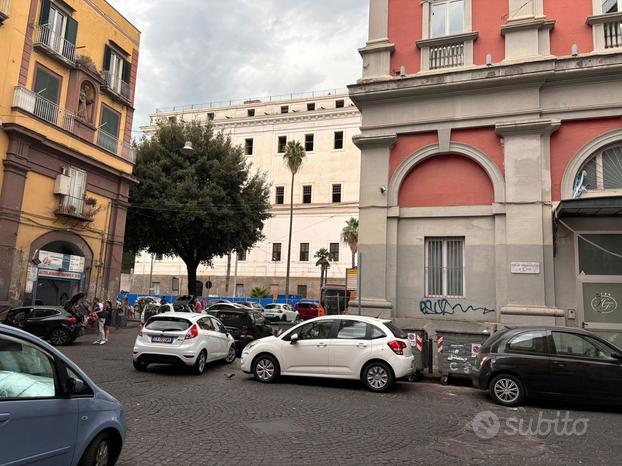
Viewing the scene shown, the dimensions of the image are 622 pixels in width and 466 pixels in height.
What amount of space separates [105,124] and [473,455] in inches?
965

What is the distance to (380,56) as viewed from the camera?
15.5 meters

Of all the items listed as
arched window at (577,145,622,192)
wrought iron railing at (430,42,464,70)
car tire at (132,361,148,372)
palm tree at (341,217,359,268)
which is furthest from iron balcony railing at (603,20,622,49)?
palm tree at (341,217,359,268)

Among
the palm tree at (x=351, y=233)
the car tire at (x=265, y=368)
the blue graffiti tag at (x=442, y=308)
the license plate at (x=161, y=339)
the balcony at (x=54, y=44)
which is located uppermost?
the balcony at (x=54, y=44)

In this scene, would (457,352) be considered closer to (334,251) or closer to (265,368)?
(265,368)

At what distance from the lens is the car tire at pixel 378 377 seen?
10.1m

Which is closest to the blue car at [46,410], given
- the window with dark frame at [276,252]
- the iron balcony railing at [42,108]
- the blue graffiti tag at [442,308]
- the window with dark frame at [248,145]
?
the blue graffiti tag at [442,308]

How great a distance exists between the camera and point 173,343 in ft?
38.6

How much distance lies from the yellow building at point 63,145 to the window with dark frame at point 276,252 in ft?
101

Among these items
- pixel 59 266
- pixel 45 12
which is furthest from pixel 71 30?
pixel 59 266

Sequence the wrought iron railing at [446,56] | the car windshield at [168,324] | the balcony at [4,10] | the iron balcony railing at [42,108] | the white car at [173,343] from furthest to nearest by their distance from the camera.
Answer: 1. the iron balcony railing at [42,108]
2. the balcony at [4,10]
3. the wrought iron railing at [446,56]
4. the car windshield at [168,324]
5. the white car at [173,343]

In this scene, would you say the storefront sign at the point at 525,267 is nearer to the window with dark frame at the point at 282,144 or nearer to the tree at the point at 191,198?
the tree at the point at 191,198

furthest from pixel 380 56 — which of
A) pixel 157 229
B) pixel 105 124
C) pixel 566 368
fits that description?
pixel 157 229

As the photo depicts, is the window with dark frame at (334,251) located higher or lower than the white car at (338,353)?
higher

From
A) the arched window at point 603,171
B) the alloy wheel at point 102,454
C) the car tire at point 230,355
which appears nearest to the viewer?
the alloy wheel at point 102,454
